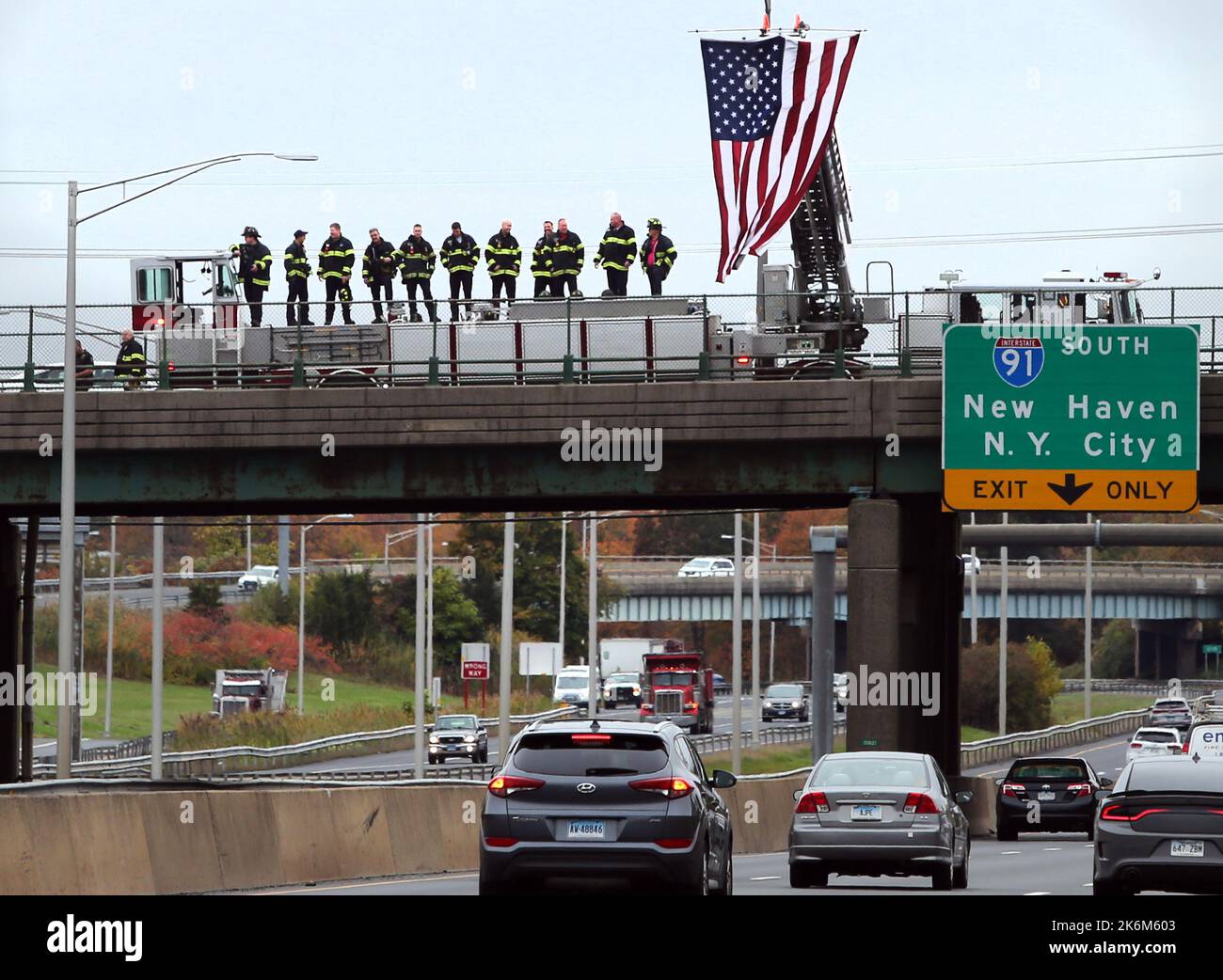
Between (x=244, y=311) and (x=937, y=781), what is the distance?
789 inches

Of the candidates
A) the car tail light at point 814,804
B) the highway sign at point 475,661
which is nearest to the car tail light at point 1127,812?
the car tail light at point 814,804

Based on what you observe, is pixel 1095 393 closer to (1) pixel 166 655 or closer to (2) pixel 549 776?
(2) pixel 549 776

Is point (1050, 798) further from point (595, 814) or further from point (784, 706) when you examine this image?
point (784, 706)

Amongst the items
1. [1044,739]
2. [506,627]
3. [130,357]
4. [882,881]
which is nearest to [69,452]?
[130,357]

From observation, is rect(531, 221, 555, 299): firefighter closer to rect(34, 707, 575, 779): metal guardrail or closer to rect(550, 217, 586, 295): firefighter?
rect(550, 217, 586, 295): firefighter

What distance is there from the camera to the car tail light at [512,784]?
17625mm

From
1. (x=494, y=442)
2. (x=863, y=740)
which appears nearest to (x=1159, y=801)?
(x=863, y=740)

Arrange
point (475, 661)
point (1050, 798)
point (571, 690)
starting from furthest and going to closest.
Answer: point (571, 690) → point (475, 661) → point (1050, 798)

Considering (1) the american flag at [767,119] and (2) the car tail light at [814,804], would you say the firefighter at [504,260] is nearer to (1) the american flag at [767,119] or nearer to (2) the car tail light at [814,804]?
(1) the american flag at [767,119]

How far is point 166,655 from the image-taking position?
103625mm

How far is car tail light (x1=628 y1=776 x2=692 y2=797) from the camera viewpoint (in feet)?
57.4

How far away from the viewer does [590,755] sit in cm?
1769

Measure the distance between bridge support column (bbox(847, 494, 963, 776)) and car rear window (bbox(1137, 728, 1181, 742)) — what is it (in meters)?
34.6

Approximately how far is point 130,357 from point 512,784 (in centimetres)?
2051
